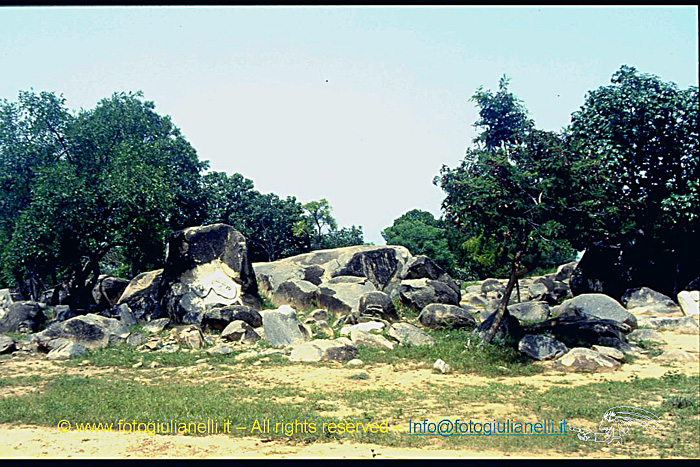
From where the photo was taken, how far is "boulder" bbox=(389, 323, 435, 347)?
15.8 meters

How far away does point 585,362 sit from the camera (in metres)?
13.5

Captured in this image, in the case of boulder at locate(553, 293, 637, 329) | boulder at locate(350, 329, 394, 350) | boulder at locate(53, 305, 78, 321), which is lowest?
boulder at locate(350, 329, 394, 350)

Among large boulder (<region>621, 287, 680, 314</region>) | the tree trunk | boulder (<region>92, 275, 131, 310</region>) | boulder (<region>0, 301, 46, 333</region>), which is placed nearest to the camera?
the tree trunk

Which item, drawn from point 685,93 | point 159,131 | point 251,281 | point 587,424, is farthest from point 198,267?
point 685,93

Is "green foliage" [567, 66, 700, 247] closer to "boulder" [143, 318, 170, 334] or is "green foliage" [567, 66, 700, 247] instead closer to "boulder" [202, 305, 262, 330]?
"boulder" [202, 305, 262, 330]

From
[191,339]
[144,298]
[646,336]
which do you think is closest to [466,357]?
[646,336]

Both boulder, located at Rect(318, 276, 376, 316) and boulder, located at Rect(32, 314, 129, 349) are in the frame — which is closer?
boulder, located at Rect(32, 314, 129, 349)

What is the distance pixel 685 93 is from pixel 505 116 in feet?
29.8

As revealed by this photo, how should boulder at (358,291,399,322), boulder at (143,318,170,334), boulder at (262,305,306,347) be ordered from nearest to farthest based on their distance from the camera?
boulder at (262,305,306,347) < boulder at (143,318,170,334) < boulder at (358,291,399,322)

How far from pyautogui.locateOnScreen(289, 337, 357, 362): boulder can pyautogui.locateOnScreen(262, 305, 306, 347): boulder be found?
4.19ft

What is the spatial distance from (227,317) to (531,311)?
1039 centimetres

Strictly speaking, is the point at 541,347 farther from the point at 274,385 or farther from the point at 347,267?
the point at 347,267

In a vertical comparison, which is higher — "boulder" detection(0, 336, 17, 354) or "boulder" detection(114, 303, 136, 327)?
"boulder" detection(114, 303, 136, 327)

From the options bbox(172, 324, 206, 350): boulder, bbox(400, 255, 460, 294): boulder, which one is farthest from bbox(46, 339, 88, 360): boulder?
bbox(400, 255, 460, 294): boulder
